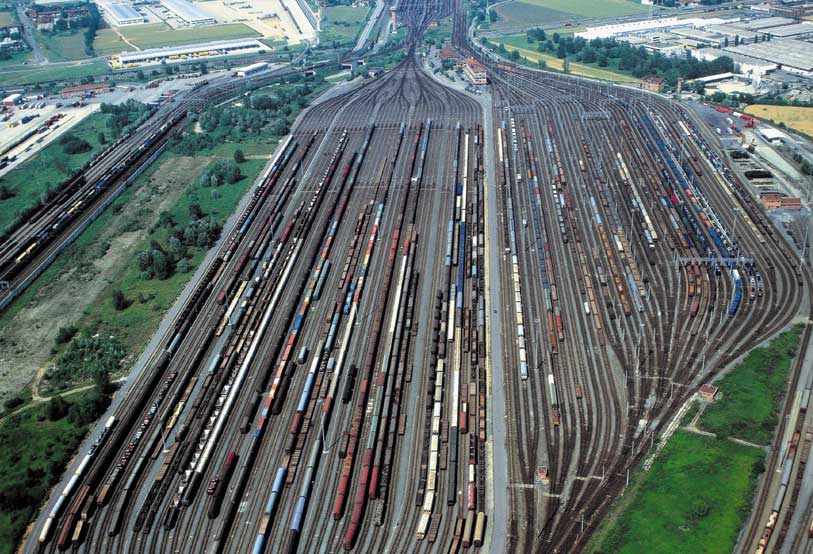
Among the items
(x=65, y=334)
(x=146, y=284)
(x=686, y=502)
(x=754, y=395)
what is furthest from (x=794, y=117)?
(x=65, y=334)

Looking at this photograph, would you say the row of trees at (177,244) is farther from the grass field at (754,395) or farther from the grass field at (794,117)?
the grass field at (794,117)

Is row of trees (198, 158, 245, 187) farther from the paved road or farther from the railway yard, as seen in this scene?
the paved road

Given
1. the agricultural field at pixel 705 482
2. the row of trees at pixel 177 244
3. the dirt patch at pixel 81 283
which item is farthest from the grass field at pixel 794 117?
the dirt patch at pixel 81 283

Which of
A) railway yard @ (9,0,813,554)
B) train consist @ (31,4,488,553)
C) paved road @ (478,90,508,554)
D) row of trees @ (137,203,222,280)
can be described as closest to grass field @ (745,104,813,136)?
railway yard @ (9,0,813,554)

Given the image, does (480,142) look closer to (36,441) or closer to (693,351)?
(693,351)

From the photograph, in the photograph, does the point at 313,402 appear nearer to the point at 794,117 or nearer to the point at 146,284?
the point at 146,284

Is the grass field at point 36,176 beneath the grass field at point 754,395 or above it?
above

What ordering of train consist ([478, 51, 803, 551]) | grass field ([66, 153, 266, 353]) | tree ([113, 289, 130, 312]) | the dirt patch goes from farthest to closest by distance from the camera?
1. tree ([113, 289, 130, 312])
2. grass field ([66, 153, 266, 353])
3. the dirt patch
4. train consist ([478, 51, 803, 551])
